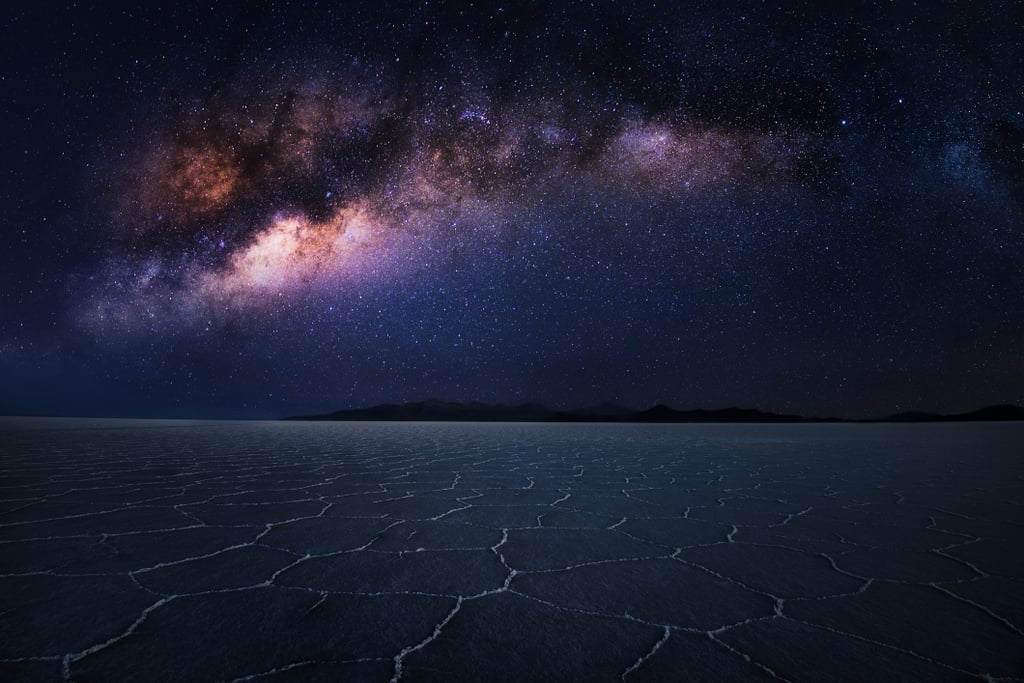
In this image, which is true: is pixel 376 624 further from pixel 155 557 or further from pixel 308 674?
pixel 155 557

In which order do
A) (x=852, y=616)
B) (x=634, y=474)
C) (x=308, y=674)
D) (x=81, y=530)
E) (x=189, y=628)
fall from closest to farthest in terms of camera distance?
(x=308, y=674) → (x=189, y=628) → (x=852, y=616) → (x=81, y=530) → (x=634, y=474)

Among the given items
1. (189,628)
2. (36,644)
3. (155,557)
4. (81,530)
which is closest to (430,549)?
(189,628)

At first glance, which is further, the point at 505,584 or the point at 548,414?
the point at 548,414

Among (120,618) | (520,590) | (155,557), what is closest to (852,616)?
(520,590)

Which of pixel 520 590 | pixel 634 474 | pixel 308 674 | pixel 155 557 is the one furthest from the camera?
pixel 634 474

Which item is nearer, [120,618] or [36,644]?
[36,644]

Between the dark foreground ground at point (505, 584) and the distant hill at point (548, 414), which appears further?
the distant hill at point (548, 414)

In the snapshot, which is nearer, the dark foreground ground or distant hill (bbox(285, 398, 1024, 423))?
the dark foreground ground
